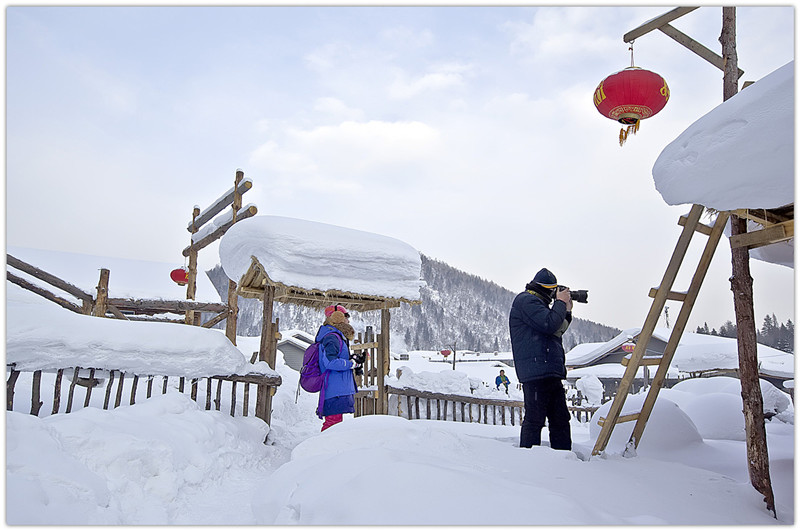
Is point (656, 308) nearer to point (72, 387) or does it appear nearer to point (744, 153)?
point (744, 153)

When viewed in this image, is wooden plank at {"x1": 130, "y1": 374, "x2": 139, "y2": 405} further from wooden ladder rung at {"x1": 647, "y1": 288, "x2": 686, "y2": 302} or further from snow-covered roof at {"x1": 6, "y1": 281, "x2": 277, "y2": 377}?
wooden ladder rung at {"x1": 647, "y1": 288, "x2": 686, "y2": 302}

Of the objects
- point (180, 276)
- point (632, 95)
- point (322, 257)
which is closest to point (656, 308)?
point (632, 95)

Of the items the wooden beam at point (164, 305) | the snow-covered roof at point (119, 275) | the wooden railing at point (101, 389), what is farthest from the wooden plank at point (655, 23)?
the snow-covered roof at point (119, 275)

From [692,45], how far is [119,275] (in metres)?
12.8

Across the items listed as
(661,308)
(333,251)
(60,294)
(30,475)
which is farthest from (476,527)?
(60,294)

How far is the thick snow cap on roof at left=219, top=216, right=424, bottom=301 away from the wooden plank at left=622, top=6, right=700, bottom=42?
3.74 meters

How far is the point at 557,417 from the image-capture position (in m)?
4.03

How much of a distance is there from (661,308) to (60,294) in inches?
409

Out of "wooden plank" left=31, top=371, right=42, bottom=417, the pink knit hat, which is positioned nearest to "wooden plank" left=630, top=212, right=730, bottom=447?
the pink knit hat

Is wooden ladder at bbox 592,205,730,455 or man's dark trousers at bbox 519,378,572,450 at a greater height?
wooden ladder at bbox 592,205,730,455

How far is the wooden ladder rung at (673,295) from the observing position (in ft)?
12.4

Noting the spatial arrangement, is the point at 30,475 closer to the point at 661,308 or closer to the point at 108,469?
the point at 108,469

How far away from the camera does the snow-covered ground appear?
6.72 feet

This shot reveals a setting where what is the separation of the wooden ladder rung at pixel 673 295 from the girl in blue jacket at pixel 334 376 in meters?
3.21
